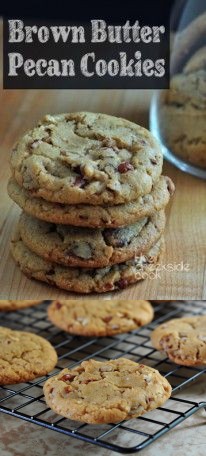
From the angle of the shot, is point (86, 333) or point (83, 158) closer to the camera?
point (83, 158)

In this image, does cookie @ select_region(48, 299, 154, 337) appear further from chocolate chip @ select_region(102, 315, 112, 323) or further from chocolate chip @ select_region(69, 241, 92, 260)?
chocolate chip @ select_region(69, 241, 92, 260)

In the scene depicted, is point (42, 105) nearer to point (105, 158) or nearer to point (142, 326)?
point (105, 158)

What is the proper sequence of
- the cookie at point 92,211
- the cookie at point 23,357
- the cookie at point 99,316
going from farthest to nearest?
1. the cookie at point 99,316
2. the cookie at point 23,357
3. the cookie at point 92,211

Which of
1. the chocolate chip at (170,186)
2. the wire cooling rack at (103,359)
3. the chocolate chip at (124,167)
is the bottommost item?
the wire cooling rack at (103,359)

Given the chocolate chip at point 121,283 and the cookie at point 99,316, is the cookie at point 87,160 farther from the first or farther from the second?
the cookie at point 99,316

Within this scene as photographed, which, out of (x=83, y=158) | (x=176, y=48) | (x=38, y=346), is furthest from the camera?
(x=38, y=346)

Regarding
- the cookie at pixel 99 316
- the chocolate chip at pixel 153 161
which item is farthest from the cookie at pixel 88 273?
the cookie at pixel 99 316

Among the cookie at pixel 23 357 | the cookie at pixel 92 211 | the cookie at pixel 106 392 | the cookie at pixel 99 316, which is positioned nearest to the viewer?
the cookie at pixel 92 211

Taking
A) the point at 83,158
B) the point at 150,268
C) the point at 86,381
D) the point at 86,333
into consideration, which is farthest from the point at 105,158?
the point at 86,333
